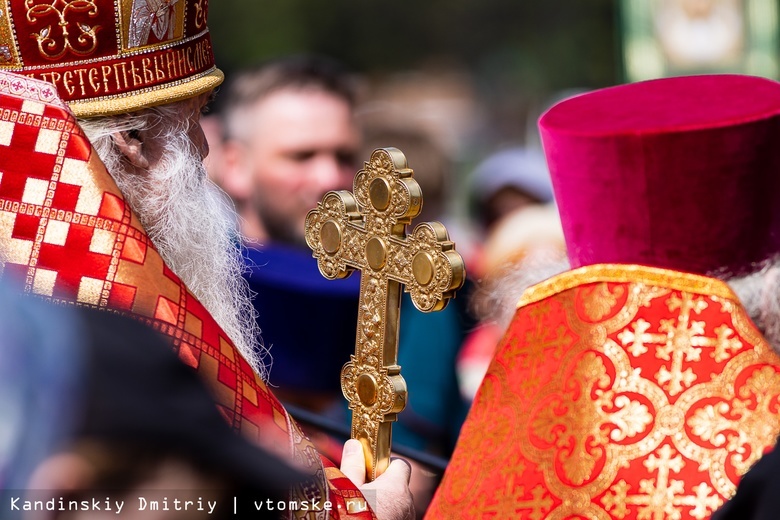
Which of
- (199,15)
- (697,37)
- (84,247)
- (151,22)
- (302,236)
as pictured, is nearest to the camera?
(84,247)

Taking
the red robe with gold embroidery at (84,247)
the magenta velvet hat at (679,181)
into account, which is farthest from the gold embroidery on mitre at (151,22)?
the magenta velvet hat at (679,181)

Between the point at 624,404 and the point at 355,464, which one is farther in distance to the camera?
the point at 355,464

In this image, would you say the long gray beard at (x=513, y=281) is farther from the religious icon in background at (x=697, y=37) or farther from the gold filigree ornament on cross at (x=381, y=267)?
the religious icon in background at (x=697, y=37)

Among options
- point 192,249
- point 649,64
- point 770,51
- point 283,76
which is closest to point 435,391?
point 283,76

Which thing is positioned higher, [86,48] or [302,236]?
[86,48]

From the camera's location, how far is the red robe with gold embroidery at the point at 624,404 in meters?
1.72

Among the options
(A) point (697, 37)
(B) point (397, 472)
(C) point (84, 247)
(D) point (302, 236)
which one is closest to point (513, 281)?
(B) point (397, 472)

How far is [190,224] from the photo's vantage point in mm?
2330

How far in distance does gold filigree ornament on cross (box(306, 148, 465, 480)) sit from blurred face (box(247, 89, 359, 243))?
1510 mm

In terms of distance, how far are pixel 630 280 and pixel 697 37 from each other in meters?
9.96

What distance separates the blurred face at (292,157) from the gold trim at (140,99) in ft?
4.83

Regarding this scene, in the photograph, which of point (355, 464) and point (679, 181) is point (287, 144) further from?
point (679, 181)

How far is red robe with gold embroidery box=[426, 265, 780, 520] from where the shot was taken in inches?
67.8

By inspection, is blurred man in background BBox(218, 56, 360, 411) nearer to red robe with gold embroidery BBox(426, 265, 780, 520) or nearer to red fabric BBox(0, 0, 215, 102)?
red fabric BBox(0, 0, 215, 102)
